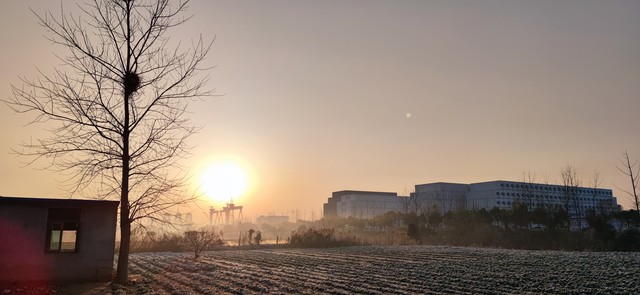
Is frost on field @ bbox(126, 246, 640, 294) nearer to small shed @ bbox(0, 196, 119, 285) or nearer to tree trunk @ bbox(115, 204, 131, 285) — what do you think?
tree trunk @ bbox(115, 204, 131, 285)

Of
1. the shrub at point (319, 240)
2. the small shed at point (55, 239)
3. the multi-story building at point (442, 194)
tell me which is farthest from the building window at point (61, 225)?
the multi-story building at point (442, 194)

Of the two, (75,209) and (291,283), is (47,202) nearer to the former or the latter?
(75,209)

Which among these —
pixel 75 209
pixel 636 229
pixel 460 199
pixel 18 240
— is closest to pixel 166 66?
pixel 75 209

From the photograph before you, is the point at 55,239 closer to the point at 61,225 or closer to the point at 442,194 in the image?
the point at 61,225

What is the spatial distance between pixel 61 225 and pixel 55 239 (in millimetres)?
1833

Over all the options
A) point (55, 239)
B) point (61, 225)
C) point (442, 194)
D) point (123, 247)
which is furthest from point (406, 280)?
point (442, 194)

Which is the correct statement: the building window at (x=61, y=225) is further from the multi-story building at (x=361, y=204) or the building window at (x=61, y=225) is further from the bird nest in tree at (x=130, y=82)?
the multi-story building at (x=361, y=204)

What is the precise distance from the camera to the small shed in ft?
54.9

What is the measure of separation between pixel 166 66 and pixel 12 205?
7966 mm

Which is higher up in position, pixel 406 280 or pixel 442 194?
pixel 442 194

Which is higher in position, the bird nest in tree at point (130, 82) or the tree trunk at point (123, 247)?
the bird nest in tree at point (130, 82)

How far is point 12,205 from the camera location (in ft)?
55.8

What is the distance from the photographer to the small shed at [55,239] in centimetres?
1673

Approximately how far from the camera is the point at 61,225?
1784 cm
